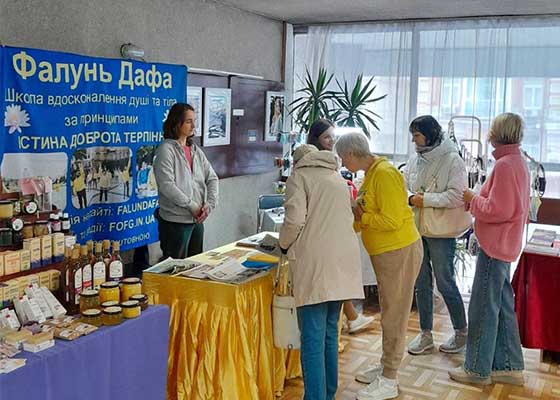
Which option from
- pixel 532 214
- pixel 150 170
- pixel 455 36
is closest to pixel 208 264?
pixel 150 170

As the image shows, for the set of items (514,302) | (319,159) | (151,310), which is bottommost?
(514,302)

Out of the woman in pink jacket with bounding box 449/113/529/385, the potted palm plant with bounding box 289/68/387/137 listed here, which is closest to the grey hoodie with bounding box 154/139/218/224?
the woman in pink jacket with bounding box 449/113/529/385

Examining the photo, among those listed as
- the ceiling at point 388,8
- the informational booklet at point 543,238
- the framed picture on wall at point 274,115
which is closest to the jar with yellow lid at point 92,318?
the informational booklet at point 543,238

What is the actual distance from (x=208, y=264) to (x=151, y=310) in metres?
0.69

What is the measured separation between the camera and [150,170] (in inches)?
172

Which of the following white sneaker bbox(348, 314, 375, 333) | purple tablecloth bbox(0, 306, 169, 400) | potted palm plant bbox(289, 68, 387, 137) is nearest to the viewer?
purple tablecloth bbox(0, 306, 169, 400)

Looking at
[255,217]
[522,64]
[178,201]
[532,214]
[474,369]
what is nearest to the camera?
[474,369]

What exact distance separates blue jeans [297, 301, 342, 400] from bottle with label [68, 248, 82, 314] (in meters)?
0.96

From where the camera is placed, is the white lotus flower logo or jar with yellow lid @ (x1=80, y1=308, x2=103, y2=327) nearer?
jar with yellow lid @ (x1=80, y1=308, x2=103, y2=327)

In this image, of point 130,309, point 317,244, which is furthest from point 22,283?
point 317,244

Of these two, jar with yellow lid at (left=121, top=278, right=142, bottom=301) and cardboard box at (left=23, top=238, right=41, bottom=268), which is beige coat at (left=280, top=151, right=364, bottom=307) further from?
cardboard box at (left=23, top=238, right=41, bottom=268)

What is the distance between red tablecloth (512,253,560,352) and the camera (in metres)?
3.69

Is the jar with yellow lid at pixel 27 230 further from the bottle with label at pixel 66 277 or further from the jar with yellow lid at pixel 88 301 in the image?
the jar with yellow lid at pixel 88 301

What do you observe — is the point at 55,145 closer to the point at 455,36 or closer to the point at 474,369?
the point at 474,369
